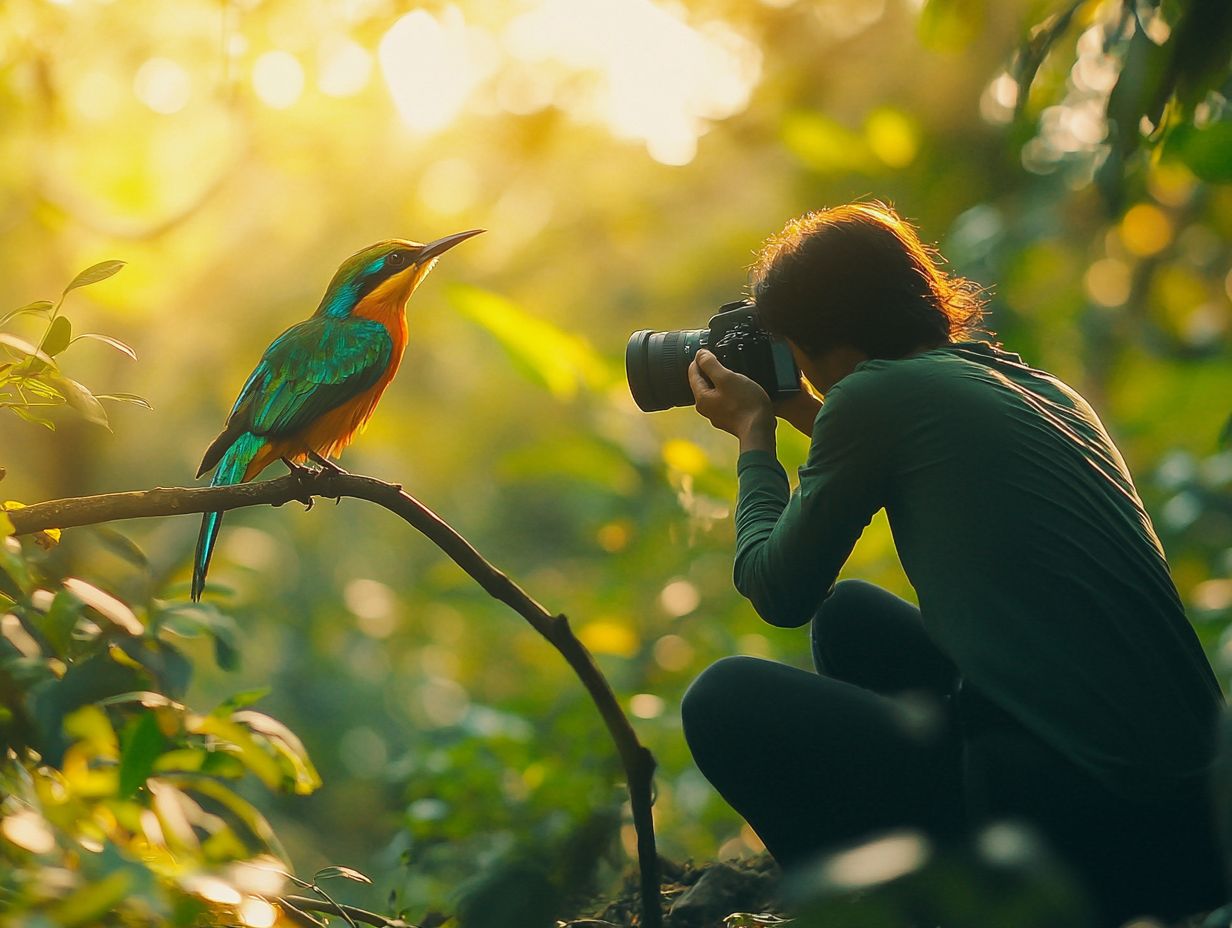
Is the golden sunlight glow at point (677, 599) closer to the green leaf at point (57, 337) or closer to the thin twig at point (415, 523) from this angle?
the thin twig at point (415, 523)

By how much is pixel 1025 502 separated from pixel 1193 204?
4.35 m

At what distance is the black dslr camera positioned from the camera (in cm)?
220

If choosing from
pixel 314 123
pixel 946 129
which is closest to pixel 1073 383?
pixel 946 129

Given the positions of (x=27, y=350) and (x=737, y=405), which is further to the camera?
(x=737, y=405)

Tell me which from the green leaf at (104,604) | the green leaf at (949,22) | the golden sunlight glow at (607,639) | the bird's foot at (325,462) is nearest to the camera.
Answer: the green leaf at (104,604)

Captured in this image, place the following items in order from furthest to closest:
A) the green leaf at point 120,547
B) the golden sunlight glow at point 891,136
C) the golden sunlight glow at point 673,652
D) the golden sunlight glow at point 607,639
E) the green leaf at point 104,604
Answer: the golden sunlight glow at point 891,136
the golden sunlight glow at point 673,652
the golden sunlight glow at point 607,639
the green leaf at point 120,547
the green leaf at point 104,604

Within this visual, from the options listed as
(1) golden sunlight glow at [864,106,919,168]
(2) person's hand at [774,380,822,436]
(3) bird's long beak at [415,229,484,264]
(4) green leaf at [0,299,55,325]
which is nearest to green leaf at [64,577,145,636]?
(4) green leaf at [0,299,55,325]

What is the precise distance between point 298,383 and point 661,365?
836mm

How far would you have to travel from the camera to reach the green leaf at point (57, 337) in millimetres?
1568

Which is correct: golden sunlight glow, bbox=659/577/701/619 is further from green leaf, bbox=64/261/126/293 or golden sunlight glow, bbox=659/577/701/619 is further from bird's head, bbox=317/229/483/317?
green leaf, bbox=64/261/126/293

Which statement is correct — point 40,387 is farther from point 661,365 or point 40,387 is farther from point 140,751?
point 661,365

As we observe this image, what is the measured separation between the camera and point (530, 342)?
328cm

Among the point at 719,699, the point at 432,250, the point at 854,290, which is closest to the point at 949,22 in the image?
the point at 854,290

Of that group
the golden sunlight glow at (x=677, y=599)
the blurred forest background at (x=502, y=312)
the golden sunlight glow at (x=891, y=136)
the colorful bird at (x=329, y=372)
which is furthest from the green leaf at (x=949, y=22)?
the golden sunlight glow at (x=891, y=136)
